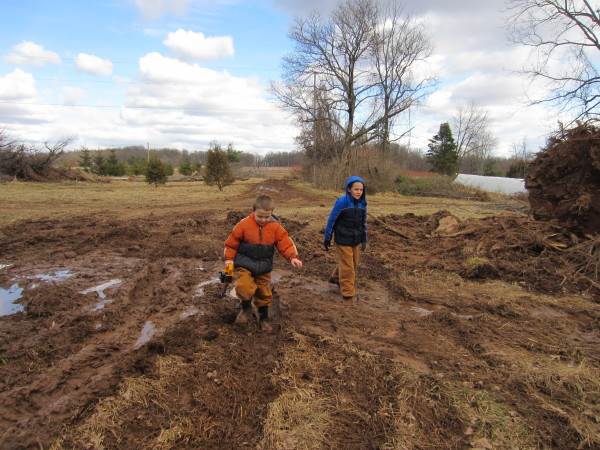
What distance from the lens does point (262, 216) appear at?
4.04m

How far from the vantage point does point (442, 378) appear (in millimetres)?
3283

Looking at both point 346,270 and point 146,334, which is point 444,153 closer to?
point 346,270

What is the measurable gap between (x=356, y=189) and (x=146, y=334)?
128 inches

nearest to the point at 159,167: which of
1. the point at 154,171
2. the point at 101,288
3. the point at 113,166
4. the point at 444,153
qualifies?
the point at 154,171

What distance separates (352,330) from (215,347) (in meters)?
1.56

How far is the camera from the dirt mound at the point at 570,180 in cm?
732

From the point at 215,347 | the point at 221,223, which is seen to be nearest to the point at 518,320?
the point at 215,347

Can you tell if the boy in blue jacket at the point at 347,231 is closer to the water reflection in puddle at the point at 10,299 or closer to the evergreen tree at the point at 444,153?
the water reflection in puddle at the point at 10,299

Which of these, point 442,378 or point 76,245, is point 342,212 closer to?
point 442,378

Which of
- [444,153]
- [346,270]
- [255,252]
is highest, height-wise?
[444,153]

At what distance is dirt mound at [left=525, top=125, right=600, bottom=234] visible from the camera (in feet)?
24.0

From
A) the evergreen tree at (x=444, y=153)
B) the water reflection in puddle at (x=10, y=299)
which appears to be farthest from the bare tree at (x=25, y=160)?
the evergreen tree at (x=444, y=153)

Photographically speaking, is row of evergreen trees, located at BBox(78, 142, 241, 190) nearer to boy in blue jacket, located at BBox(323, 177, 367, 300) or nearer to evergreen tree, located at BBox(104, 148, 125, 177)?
evergreen tree, located at BBox(104, 148, 125, 177)

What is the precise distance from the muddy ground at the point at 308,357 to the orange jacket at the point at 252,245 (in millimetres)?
726
